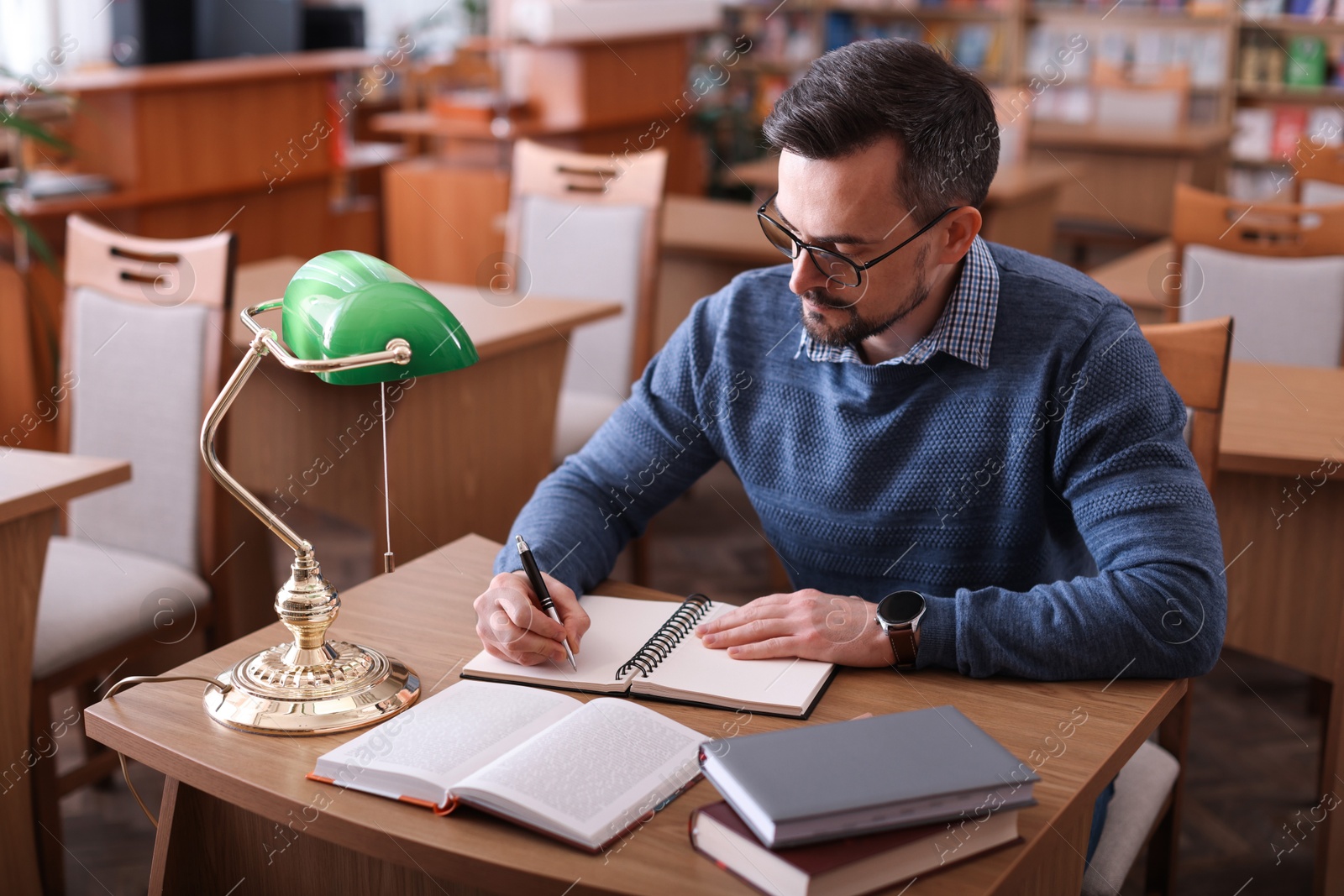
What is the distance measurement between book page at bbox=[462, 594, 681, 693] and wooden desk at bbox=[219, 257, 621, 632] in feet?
3.55

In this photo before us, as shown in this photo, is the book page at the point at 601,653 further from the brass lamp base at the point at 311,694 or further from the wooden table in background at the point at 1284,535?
the wooden table in background at the point at 1284,535

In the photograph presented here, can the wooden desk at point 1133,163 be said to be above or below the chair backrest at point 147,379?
above

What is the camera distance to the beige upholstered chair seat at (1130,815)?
139cm

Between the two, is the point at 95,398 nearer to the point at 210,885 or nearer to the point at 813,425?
the point at 210,885

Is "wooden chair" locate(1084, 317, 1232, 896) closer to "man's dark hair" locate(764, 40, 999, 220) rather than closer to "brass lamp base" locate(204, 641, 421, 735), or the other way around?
"man's dark hair" locate(764, 40, 999, 220)

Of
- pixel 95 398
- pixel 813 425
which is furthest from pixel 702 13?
pixel 813 425

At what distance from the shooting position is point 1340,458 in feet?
6.13

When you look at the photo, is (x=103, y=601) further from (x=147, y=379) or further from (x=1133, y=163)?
(x=1133, y=163)

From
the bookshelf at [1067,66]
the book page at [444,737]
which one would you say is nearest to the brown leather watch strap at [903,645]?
the book page at [444,737]

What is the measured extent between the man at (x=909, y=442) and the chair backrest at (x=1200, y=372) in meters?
0.17

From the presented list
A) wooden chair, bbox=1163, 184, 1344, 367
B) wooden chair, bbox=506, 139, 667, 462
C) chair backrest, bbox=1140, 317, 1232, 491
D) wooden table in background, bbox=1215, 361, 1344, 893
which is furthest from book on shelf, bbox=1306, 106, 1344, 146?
chair backrest, bbox=1140, 317, 1232, 491

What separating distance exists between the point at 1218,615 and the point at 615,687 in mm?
595

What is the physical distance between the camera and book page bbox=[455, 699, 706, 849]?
1002mm

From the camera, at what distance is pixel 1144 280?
3.02 meters
